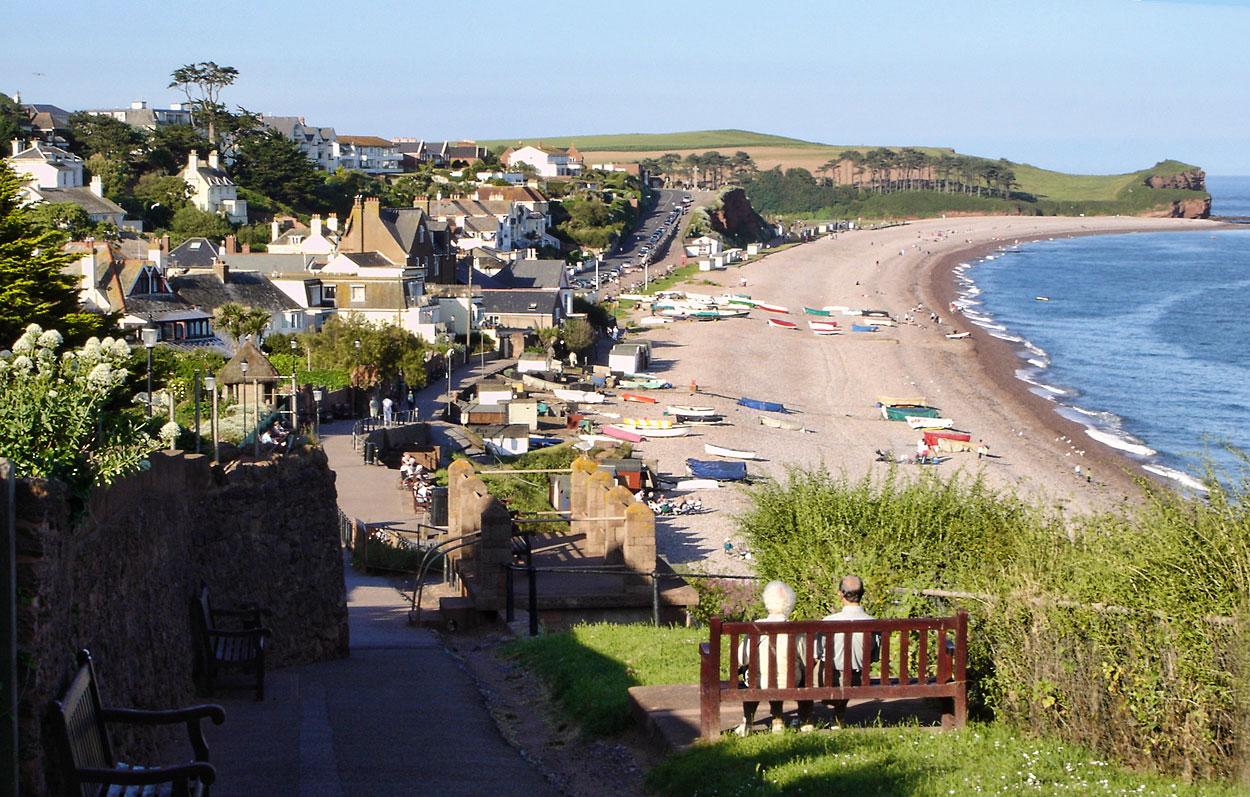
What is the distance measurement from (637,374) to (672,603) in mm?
44005

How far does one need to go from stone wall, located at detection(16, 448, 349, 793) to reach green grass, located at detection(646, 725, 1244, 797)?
137 inches

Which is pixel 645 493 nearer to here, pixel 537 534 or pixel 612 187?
pixel 537 534

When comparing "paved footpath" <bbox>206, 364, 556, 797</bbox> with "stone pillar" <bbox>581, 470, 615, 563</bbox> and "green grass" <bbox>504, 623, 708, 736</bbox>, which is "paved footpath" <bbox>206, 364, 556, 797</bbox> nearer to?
"green grass" <bbox>504, 623, 708, 736</bbox>

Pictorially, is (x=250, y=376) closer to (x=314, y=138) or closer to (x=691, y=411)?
(x=691, y=411)

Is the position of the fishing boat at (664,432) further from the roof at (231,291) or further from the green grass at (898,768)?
the green grass at (898,768)

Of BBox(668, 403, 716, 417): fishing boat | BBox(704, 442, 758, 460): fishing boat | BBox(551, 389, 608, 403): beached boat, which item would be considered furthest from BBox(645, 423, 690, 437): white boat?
BBox(551, 389, 608, 403): beached boat

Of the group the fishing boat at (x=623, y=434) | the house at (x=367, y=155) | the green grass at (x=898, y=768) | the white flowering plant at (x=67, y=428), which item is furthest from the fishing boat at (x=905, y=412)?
the house at (x=367, y=155)

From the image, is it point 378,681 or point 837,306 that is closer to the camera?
point 378,681

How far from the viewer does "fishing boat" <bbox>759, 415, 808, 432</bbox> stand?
1825 inches

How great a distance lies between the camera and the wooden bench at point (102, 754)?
20.2 ft

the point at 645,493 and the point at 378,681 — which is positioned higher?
the point at 378,681


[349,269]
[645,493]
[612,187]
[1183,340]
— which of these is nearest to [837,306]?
[1183,340]

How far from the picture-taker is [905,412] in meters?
47.8

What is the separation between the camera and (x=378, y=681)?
11.7m
